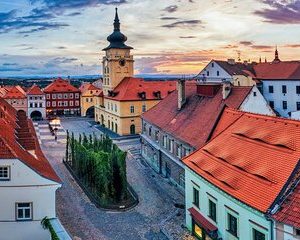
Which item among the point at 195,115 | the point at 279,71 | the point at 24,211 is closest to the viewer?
the point at 24,211

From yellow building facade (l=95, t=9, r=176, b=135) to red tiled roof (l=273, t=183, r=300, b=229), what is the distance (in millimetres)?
51490

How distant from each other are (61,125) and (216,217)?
214ft

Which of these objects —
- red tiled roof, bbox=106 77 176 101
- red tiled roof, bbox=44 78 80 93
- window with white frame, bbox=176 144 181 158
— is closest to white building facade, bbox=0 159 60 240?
window with white frame, bbox=176 144 181 158

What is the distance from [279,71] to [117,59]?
2806 centimetres

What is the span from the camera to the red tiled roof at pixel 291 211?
16156 millimetres

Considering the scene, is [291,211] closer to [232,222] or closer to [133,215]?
[232,222]

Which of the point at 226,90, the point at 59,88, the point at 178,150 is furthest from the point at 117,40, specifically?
the point at 226,90

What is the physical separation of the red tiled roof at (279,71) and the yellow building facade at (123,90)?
15.3m

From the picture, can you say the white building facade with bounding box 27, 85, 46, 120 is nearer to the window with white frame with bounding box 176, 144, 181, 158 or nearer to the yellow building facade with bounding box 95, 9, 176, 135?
the yellow building facade with bounding box 95, 9, 176, 135

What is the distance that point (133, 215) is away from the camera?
2952 cm

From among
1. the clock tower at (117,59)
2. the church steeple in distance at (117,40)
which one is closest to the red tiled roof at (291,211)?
the clock tower at (117,59)

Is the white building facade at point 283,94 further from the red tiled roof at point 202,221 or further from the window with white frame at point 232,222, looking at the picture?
the window with white frame at point 232,222

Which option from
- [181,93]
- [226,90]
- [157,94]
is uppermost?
[226,90]

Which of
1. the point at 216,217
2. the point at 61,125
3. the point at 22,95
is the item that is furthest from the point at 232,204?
the point at 22,95
